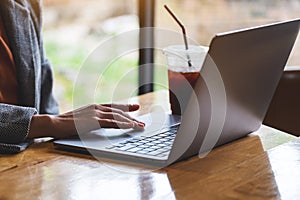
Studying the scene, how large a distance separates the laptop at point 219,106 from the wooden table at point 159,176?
35 millimetres

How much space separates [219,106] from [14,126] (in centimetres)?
45

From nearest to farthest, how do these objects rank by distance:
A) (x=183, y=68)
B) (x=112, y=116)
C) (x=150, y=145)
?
(x=150, y=145), (x=112, y=116), (x=183, y=68)

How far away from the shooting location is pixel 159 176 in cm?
106

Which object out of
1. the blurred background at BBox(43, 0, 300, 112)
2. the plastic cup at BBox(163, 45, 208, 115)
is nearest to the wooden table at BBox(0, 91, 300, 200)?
the plastic cup at BBox(163, 45, 208, 115)

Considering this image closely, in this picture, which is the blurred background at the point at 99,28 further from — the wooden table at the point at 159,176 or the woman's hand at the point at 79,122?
the wooden table at the point at 159,176

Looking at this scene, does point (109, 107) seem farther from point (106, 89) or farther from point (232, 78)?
point (106, 89)

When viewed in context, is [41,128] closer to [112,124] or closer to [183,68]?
[112,124]

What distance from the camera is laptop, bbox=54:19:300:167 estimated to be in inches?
41.7

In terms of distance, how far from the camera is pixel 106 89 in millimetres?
2861

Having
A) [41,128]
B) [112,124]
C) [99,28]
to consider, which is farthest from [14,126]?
[99,28]

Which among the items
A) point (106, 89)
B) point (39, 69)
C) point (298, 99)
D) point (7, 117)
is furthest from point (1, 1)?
point (106, 89)

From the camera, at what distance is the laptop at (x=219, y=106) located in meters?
1.06

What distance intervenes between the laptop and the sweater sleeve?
90 millimetres

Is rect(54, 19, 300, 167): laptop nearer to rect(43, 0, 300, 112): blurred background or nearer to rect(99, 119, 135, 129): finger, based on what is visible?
rect(99, 119, 135, 129): finger
